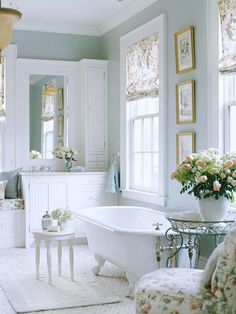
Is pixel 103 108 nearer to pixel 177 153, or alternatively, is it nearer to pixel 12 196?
pixel 12 196

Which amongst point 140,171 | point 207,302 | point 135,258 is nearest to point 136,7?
point 140,171

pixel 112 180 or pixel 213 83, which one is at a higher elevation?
pixel 213 83

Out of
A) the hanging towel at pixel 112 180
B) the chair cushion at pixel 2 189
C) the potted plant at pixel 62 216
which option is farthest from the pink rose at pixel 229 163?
the chair cushion at pixel 2 189

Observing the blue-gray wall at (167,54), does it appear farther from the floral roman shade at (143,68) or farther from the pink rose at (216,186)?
the pink rose at (216,186)

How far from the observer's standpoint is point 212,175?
405 centimetres

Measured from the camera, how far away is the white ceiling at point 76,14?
656 centimetres

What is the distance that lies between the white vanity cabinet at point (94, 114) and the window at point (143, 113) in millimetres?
742

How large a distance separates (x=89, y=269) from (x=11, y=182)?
1.98m

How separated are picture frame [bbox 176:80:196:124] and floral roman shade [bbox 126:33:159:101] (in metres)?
0.56

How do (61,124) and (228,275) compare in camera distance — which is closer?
(228,275)

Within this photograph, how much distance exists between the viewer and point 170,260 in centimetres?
455

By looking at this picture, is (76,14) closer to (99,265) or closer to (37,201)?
(37,201)

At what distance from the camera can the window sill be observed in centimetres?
587

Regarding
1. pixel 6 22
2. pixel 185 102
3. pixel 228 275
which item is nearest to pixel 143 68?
pixel 185 102
